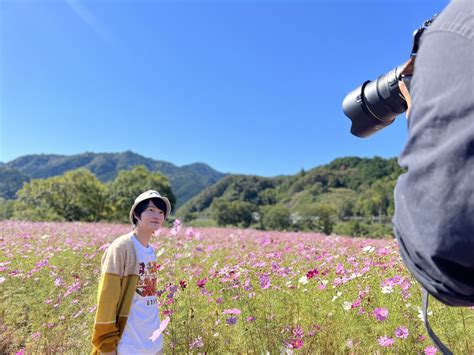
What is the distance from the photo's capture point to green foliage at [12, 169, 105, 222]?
2994 cm

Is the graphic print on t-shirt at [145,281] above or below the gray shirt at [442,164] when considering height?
below

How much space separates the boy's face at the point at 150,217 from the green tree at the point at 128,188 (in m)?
33.7

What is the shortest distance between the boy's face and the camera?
1192 mm

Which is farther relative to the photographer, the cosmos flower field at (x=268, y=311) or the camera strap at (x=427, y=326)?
the cosmos flower field at (x=268, y=311)

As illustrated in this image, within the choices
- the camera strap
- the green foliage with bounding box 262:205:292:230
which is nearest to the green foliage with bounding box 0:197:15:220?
the camera strap

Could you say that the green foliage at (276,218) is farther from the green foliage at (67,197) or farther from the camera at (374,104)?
the camera at (374,104)

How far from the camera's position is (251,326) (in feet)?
7.59

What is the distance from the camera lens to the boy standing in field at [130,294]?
1.56 meters

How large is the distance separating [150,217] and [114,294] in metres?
0.45

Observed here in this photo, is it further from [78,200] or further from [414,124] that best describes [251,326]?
[78,200]

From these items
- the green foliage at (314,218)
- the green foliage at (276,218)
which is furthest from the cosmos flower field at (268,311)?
the green foliage at (276,218)

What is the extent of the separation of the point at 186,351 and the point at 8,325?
190cm

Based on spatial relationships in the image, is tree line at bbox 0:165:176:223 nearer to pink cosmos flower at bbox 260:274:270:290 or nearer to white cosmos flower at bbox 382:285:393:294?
pink cosmos flower at bbox 260:274:270:290

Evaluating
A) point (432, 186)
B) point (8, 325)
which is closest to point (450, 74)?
point (432, 186)
